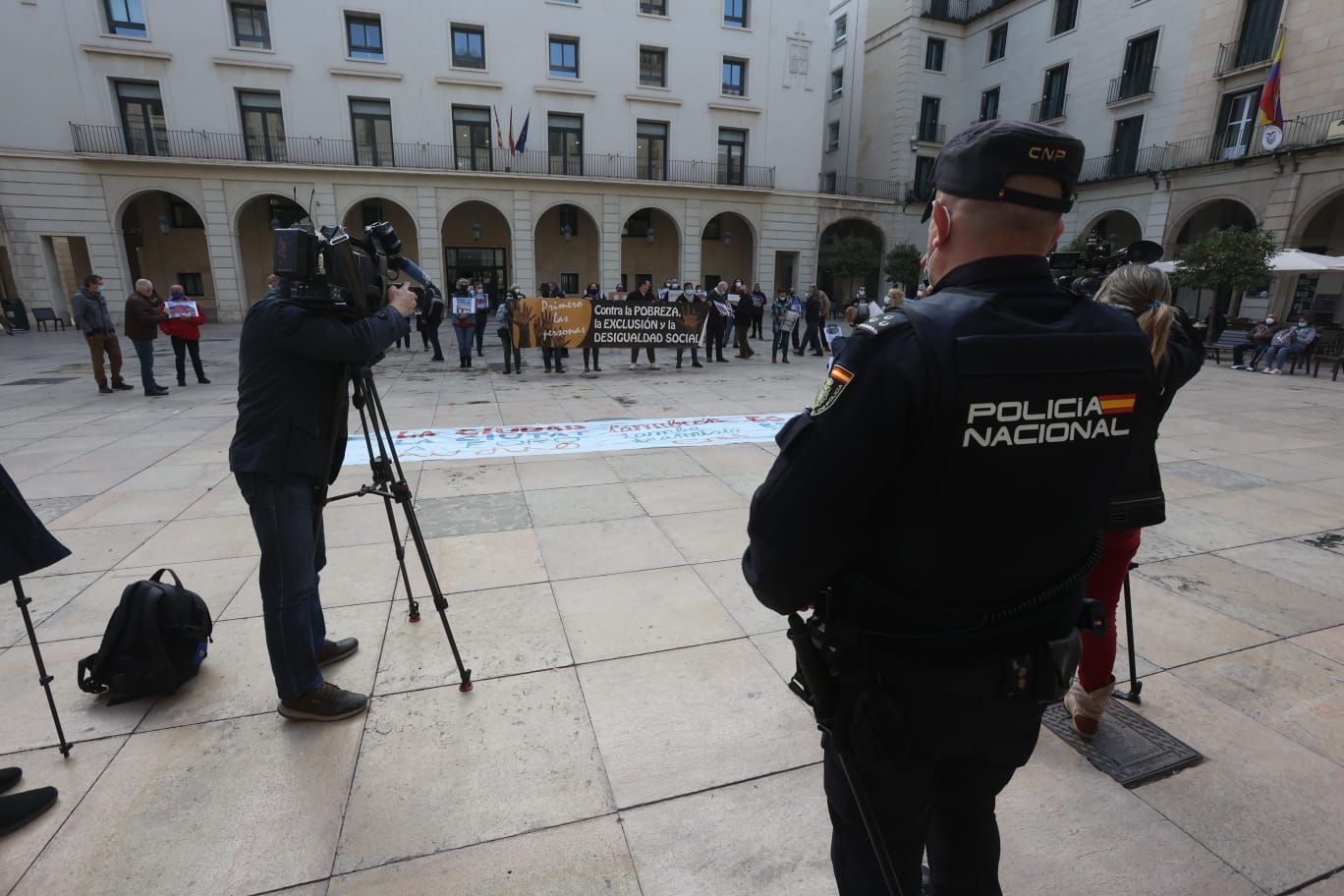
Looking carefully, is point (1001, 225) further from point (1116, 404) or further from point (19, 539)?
point (19, 539)

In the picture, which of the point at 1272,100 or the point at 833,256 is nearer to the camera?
the point at 1272,100

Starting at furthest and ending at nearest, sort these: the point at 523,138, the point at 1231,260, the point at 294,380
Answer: the point at 523,138 → the point at 1231,260 → the point at 294,380

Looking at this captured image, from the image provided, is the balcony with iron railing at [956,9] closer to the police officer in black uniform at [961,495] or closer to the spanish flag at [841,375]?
the police officer in black uniform at [961,495]

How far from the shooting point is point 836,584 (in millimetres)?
1339

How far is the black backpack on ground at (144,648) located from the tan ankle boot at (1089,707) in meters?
3.63

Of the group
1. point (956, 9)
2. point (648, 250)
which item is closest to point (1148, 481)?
point (648, 250)

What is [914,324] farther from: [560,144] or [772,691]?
[560,144]

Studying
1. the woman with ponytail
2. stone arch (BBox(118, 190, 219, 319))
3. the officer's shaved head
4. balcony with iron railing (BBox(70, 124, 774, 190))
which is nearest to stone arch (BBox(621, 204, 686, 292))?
balcony with iron railing (BBox(70, 124, 774, 190))

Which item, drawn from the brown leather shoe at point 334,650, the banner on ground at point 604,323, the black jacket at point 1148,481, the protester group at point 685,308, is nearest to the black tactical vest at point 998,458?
the black jacket at point 1148,481

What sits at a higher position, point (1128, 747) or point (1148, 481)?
point (1148, 481)

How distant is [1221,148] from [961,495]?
27.8 metres

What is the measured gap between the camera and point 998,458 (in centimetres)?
115

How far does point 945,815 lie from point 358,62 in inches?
1140

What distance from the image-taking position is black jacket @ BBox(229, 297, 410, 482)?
2301mm
